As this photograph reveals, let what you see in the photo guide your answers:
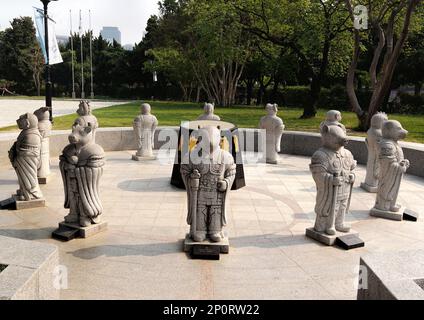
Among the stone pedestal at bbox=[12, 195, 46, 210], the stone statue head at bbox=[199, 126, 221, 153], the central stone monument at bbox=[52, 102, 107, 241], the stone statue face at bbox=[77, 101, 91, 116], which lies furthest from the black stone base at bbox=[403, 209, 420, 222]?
the stone statue face at bbox=[77, 101, 91, 116]

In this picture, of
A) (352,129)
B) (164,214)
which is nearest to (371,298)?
(164,214)

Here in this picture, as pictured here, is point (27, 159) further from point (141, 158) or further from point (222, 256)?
point (141, 158)

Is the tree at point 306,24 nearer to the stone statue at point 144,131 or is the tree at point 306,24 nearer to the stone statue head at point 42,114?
the stone statue at point 144,131

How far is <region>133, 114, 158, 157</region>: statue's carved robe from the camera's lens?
12.1 meters

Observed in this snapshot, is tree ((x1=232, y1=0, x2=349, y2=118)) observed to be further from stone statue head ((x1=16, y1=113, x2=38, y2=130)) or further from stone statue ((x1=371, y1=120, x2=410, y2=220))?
stone statue head ((x1=16, y1=113, x2=38, y2=130))

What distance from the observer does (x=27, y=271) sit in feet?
11.9

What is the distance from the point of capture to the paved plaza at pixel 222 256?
15.7 feet

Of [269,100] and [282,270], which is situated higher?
[269,100]

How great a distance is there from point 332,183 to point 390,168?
1.96m

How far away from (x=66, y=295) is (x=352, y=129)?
16.6 meters

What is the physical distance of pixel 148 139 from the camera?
40.3 ft

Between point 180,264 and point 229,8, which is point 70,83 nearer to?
point 229,8

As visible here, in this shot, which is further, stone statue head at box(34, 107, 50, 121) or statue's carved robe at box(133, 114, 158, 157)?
statue's carved robe at box(133, 114, 158, 157)

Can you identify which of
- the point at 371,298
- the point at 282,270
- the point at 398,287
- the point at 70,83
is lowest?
the point at 282,270
